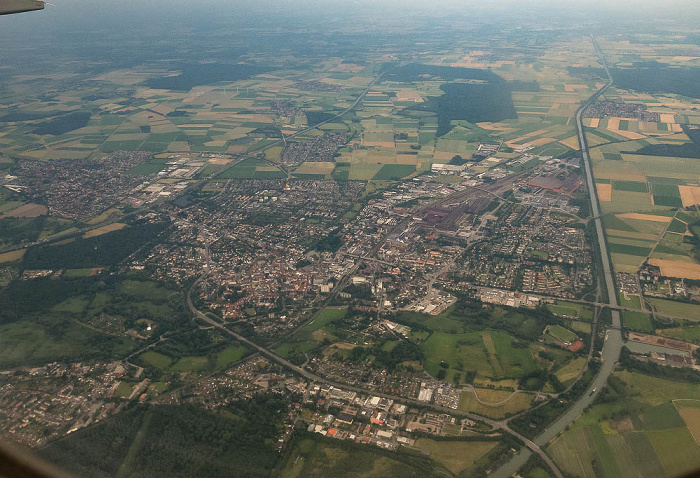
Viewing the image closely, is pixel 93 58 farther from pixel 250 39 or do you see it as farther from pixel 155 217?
pixel 155 217

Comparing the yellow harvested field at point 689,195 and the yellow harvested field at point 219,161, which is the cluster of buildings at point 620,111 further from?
the yellow harvested field at point 219,161

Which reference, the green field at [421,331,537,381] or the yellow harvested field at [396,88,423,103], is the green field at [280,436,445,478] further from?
the yellow harvested field at [396,88,423,103]

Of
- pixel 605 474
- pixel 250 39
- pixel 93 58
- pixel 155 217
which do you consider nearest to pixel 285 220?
pixel 155 217

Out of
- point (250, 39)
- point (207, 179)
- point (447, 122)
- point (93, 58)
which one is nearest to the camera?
point (207, 179)

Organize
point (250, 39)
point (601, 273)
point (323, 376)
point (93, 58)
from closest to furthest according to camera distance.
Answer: point (323, 376) < point (601, 273) < point (93, 58) < point (250, 39)

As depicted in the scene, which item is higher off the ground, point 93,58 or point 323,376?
point 93,58

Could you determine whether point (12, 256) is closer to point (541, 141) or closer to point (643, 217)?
point (643, 217)

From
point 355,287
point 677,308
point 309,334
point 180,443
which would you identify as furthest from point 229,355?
point 677,308
